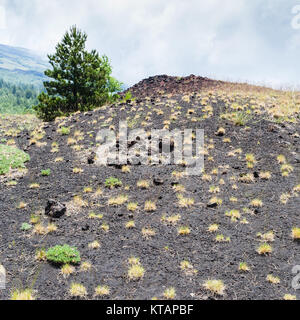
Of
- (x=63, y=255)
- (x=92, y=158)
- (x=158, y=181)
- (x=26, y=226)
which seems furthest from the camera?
(x=92, y=158)

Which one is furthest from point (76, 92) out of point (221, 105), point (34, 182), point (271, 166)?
point (271, 166)

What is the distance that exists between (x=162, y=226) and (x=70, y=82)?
1949 centimetres

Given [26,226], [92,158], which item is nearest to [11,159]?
[92,158]

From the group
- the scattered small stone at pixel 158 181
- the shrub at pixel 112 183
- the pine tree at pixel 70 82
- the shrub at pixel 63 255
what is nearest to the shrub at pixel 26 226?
the shrub at pixel 63 255

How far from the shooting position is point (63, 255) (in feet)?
25.0

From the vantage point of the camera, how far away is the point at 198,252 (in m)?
7.84

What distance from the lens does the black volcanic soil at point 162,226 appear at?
22.1 feet

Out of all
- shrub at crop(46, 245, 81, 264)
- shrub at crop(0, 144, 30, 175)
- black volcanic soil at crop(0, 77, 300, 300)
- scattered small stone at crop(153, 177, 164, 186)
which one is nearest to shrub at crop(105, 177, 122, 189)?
black volcanic soil at crop(0, 77, 300, 300)

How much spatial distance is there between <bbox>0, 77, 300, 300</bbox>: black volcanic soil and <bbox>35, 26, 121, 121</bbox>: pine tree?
9.02 meters

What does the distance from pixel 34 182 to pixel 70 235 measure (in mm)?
4601

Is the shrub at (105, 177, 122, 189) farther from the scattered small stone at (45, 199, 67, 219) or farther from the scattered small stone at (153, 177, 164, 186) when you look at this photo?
the scattered small stone at (45, 199, 67, 219)

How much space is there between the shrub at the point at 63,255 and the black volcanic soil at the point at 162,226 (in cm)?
21

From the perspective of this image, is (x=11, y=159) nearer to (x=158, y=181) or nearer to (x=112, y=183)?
(x=112, y=183)
